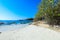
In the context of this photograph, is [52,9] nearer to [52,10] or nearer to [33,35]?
[52,10]

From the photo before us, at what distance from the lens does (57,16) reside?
102 feet

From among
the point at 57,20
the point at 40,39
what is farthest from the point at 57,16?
the point at 40,39

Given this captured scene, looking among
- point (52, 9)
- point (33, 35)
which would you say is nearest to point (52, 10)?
point (52, 9)

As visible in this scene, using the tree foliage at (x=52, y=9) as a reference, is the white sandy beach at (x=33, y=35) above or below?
below

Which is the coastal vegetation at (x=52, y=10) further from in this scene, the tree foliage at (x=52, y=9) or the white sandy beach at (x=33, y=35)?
the white sandy beach at (x=33, y=35)

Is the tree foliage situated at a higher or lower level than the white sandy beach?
higher

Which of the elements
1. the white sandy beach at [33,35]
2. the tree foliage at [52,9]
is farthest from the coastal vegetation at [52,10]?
the white sandy beach at [33,35]

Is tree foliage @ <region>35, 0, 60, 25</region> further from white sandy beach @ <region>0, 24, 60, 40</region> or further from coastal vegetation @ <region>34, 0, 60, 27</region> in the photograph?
white sandy beach @ <region>0, 24, 60, 40</region>

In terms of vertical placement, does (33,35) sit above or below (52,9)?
below

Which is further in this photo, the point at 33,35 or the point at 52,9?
the point at 52,9

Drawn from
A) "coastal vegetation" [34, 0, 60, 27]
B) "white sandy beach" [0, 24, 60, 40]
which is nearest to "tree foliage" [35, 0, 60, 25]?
"coastal vegetation" [34, 0, 60, 27]

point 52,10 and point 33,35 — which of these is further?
point 52,10

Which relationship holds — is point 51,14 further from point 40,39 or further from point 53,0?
point 40,39

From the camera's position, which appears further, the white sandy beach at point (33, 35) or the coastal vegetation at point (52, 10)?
the coastal vegetation at point (52, 10)
